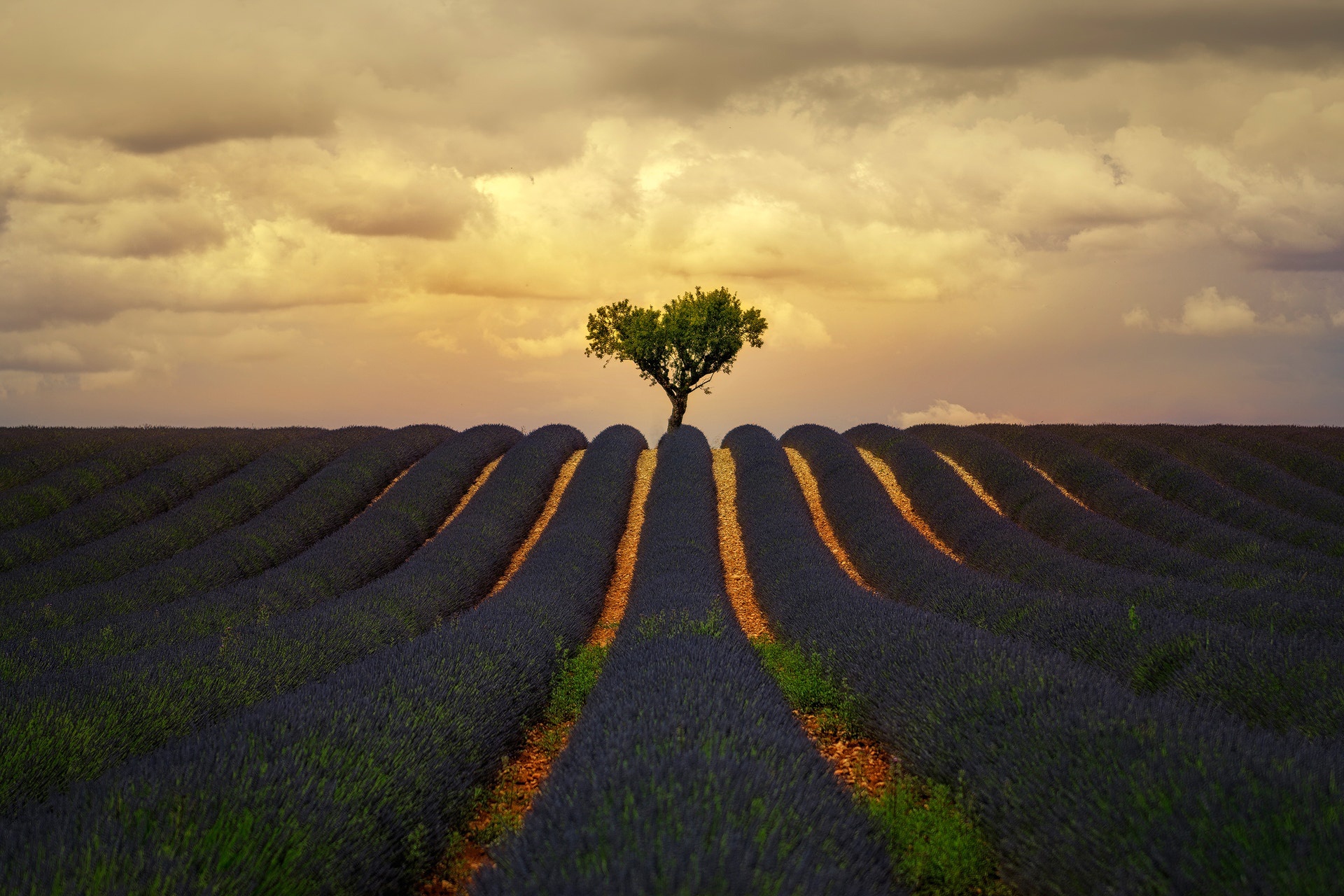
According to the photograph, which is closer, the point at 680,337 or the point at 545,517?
the point at 545,517

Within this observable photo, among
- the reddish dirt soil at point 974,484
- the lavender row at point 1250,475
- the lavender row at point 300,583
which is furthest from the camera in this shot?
the reddish dirt soil at point 974,484

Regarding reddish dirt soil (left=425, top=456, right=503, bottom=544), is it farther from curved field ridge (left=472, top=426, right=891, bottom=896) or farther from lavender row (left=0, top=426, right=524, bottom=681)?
curved field ridge (left=472, top=426, right=891, bottom=896)

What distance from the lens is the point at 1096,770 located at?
164 inches

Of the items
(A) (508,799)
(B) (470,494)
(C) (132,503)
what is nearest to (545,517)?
(B) (470,494)

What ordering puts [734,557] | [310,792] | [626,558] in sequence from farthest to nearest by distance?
[626,558]
[734,557]
[310,792]

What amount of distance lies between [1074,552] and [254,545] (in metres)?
13.9

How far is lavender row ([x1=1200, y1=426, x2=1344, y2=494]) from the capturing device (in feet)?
72.8

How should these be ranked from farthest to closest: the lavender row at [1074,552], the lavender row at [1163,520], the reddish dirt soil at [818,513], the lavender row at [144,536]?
the reddish dirt soil at [818,513] → the lavender row at [144,536] → the lavender row at [1163,520] → the lavender row at [1074,552]

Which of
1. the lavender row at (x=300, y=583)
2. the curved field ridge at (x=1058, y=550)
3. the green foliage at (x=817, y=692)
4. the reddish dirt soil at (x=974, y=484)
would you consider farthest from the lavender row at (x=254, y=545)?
the reddish dirt soil at (x=974, y=484)

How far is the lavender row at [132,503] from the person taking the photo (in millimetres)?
15008

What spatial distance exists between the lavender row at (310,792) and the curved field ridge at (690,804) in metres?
0.87

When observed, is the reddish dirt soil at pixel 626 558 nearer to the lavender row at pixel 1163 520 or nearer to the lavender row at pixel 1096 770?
the lavender row at pixel 1096 770

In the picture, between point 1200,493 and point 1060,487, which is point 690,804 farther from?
point 1060,487

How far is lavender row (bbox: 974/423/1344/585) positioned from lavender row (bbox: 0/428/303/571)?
18452 millimetres
